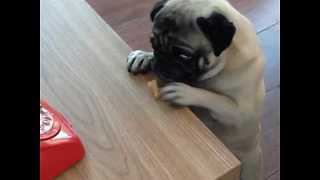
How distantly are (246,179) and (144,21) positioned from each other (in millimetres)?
700

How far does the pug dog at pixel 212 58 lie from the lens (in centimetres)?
95

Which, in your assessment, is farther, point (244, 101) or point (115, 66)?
point (244, 101)

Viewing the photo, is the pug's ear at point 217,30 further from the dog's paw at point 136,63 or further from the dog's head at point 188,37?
the dog's paw at point 136,63

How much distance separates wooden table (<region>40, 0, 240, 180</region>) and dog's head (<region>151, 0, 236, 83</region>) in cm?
11

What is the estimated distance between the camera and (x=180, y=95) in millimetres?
846

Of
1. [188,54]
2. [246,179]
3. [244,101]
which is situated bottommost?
[246,179]

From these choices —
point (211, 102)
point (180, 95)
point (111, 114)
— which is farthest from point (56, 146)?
point (211, 102)

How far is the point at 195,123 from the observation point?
80 cm

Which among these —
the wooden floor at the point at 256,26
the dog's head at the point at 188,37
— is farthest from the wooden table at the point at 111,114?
the wooden floor at the point at 256,26

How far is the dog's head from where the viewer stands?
0.95 m

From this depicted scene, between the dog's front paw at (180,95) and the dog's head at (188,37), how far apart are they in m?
0.06
